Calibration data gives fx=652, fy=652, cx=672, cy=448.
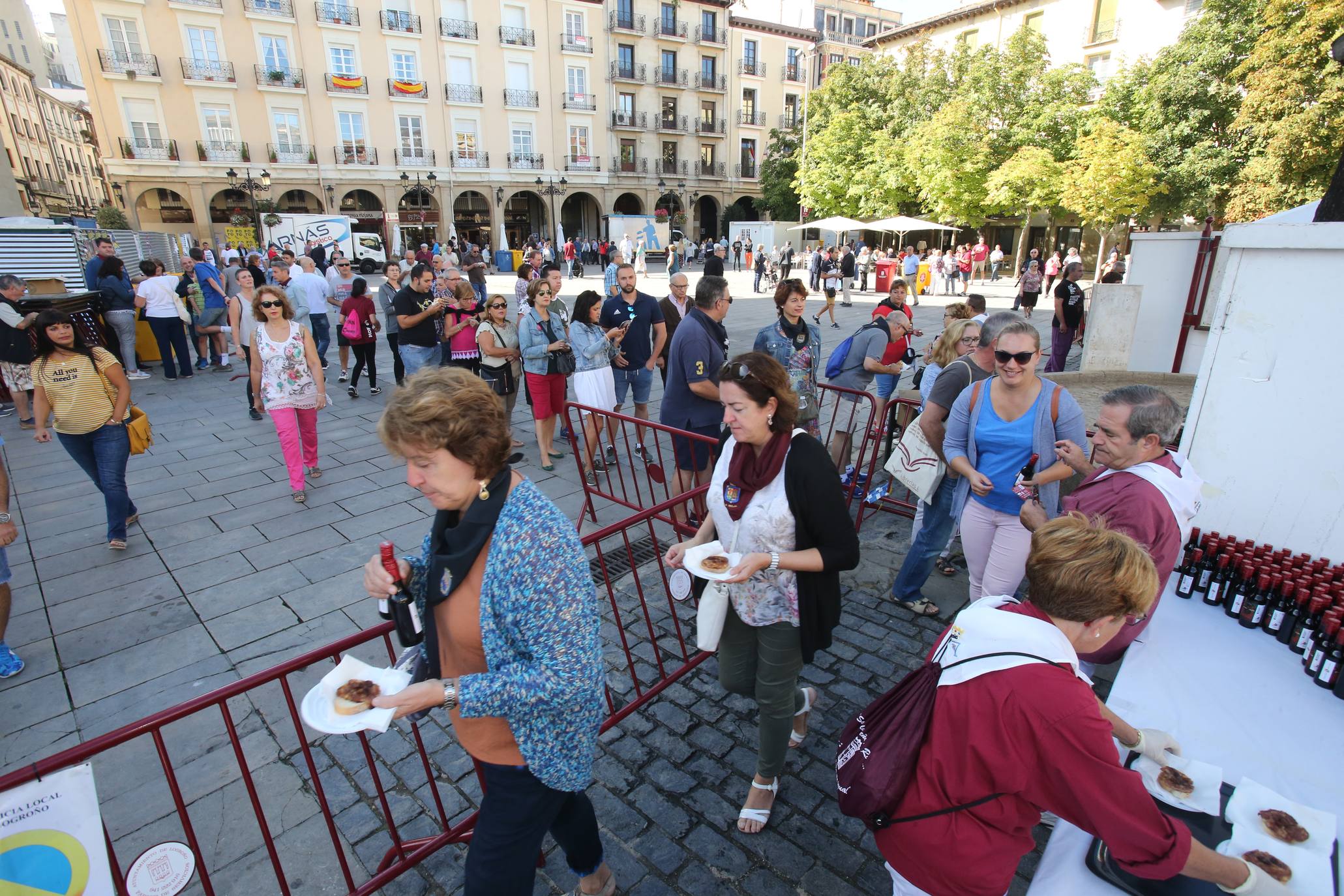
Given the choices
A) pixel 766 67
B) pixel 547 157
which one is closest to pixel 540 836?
pixel 547 157

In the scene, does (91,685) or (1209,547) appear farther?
(91,685)

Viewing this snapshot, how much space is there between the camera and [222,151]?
32906 mm

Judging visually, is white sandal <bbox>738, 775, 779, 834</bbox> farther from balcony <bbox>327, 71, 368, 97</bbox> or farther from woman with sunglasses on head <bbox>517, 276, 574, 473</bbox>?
balcony <bbox>327, 71, 368, 97</bbox>

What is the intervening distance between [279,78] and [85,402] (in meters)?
37.1

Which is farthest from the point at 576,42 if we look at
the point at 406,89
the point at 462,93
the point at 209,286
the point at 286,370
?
the point at 286,370

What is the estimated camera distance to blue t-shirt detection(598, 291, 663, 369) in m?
7.23

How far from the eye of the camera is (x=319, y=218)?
93.1ft

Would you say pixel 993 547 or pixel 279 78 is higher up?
pixel 279 78

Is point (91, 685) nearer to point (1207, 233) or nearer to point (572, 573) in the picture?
point (572, 573)

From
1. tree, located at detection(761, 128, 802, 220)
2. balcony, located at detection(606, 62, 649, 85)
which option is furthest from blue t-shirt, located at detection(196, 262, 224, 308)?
tree, located at detection(761, 128, 802, 220)

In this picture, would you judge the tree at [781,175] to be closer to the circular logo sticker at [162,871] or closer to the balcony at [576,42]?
A: the balcony at [576,42]

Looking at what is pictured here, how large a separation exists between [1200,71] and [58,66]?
112 metres

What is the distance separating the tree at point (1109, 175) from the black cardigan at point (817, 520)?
25.7 m

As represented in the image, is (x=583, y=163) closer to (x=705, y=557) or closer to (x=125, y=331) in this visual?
(x=125, y=331)
